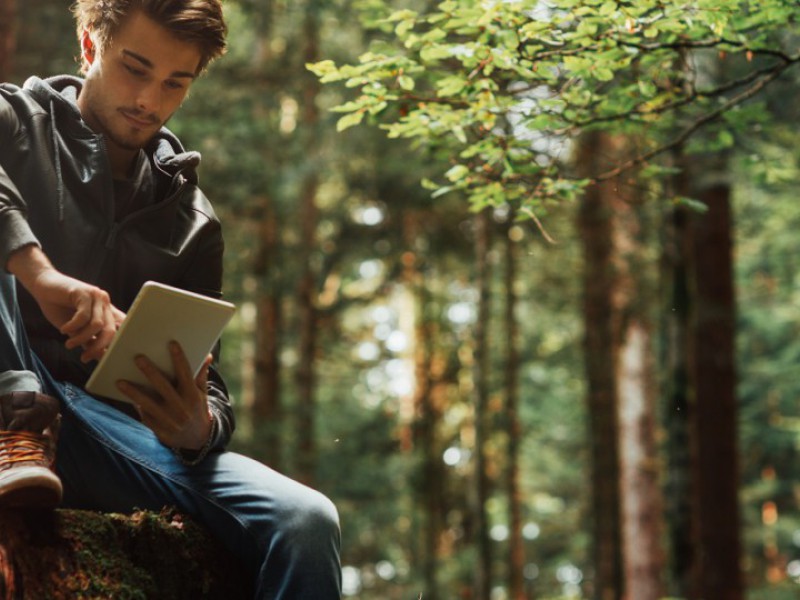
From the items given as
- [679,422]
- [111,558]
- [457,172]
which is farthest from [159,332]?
[679,422]

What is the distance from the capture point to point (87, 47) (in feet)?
9.89

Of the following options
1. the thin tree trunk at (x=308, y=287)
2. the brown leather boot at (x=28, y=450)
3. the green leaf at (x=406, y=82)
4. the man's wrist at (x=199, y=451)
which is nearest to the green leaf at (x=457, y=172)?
the green leaf at (x=406, y=82)

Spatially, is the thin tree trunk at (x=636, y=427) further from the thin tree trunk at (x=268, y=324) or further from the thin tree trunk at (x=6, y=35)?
the thin tree trunk at (x=6, y=35)

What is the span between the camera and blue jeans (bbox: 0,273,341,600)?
2.49 m

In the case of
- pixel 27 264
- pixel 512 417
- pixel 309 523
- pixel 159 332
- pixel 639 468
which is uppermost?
pixel 27 264

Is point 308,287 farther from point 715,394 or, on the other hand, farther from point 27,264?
point 27,264

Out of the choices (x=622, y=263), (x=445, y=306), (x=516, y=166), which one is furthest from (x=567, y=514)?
(x=516, y=166)

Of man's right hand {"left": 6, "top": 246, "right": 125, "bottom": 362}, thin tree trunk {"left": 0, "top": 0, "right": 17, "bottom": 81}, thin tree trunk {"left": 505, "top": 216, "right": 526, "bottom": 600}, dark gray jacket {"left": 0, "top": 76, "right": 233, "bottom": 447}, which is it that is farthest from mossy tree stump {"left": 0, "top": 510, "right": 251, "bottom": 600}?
thin tree trunk {"left": 505, "top": 216, "right": 526, "bottom": 600}

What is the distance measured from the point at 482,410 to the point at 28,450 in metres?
9.91

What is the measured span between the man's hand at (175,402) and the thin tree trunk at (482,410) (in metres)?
9.19

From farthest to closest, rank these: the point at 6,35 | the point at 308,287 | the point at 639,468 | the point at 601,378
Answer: the point at 308,287, the point at 639,468, the point at 601,378, the point at 6,35

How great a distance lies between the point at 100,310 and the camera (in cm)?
231

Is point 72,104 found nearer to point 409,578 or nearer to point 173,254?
point 173,254

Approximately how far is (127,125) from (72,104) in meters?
0.17
